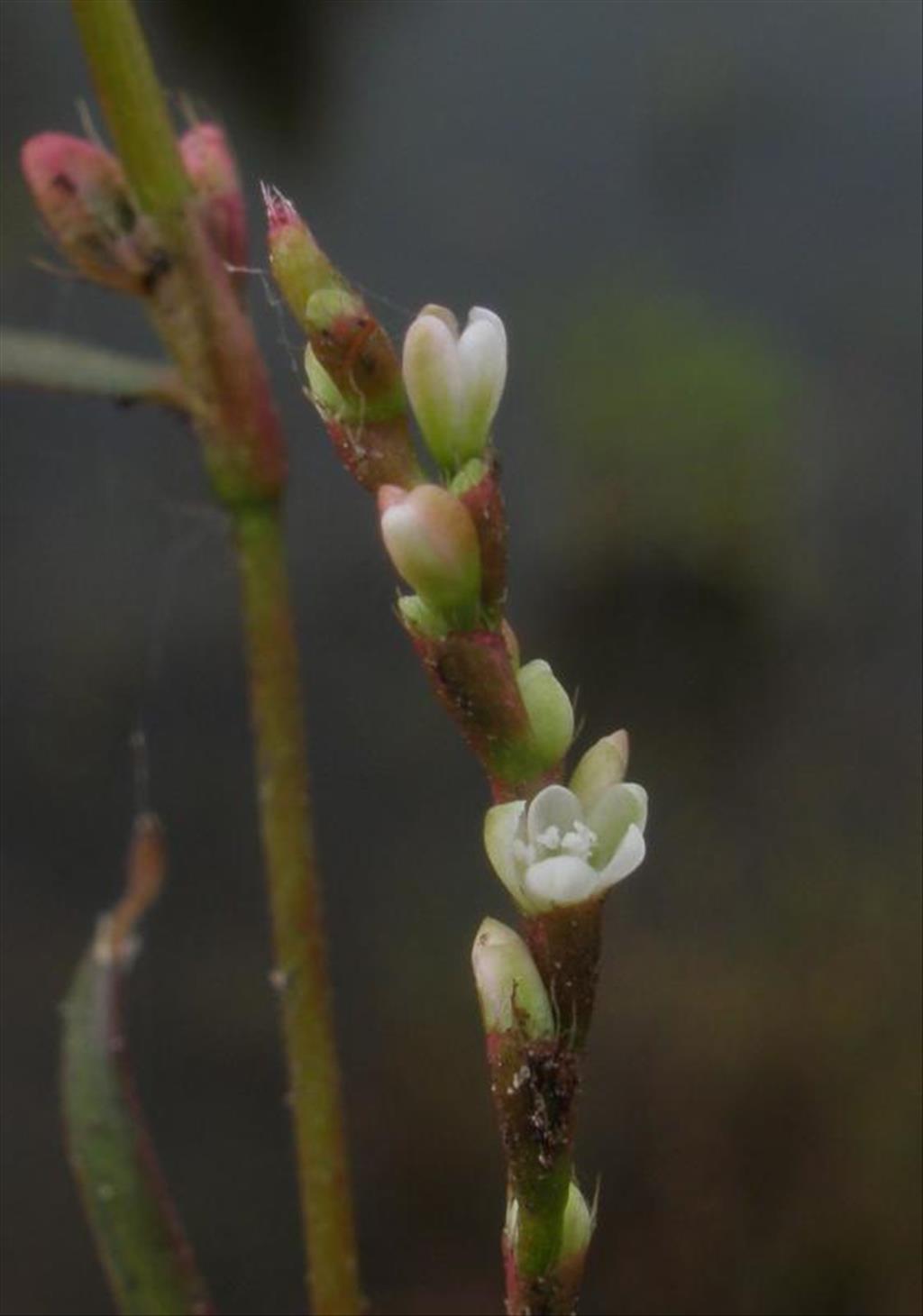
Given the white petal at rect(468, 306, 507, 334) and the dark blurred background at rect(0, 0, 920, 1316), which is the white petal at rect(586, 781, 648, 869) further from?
the dark blurred background at rect(0, 0, 920, 1316)

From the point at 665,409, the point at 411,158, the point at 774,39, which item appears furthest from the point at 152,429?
the point at 774,39

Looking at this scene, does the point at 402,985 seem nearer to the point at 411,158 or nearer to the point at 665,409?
the point at 665,409

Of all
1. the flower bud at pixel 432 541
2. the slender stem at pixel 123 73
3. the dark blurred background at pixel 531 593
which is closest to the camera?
the flower bud at pixel 432 541

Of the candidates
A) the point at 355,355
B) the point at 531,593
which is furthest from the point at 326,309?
the point at 531,593

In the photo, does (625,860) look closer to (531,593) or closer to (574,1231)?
(574,1231)

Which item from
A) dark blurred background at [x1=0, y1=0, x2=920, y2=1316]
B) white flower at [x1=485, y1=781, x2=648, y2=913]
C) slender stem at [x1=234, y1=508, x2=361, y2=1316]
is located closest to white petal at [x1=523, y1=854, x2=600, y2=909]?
white flower at [x1=485, y1=781, x2=648, y2=913]

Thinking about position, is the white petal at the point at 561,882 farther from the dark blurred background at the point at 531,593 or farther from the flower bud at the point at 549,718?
the dark blurred background at the point at 531,593

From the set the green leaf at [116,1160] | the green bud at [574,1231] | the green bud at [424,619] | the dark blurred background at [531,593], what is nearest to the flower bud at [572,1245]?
A: the green bud at [574,1231]
